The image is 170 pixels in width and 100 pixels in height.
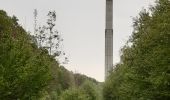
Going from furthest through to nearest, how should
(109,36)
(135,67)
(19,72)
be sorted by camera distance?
(109,36) < (135,67) < (19,72)

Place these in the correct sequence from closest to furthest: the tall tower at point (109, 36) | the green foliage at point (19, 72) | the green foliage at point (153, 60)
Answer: the green foliage at point (19, 72), the green foliage at point (153, 60), the tall tower at point (109, 36)

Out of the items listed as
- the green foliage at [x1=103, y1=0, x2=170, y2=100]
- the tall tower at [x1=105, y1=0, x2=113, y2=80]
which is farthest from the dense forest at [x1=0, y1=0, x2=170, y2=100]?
the tall tower at [x1=105, y1=0, x2=113, y2=80]

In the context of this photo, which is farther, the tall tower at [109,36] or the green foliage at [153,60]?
the tall tower at [109,36]

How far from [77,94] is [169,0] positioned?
61.8m

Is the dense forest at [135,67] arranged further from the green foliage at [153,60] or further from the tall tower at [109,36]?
the tall tower at [109,36]

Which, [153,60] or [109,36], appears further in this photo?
[109,36]

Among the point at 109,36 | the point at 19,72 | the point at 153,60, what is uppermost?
the point at 109,36

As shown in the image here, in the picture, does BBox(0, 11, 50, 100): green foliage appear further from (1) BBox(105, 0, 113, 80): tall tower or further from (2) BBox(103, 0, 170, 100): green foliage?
(1) BBox(105, 0, 113, 80): tall tower

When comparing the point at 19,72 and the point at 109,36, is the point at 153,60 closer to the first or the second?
the point at 19,72

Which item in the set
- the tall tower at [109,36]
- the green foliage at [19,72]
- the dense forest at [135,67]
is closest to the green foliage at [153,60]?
the dense forest at [135,67]

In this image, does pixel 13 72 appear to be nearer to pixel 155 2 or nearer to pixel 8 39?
pixel 8 39

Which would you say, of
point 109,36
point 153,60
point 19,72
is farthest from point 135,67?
point 109,36

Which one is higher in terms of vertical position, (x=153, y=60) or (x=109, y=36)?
(x=109, y=36)

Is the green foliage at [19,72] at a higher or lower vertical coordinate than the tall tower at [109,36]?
lower
